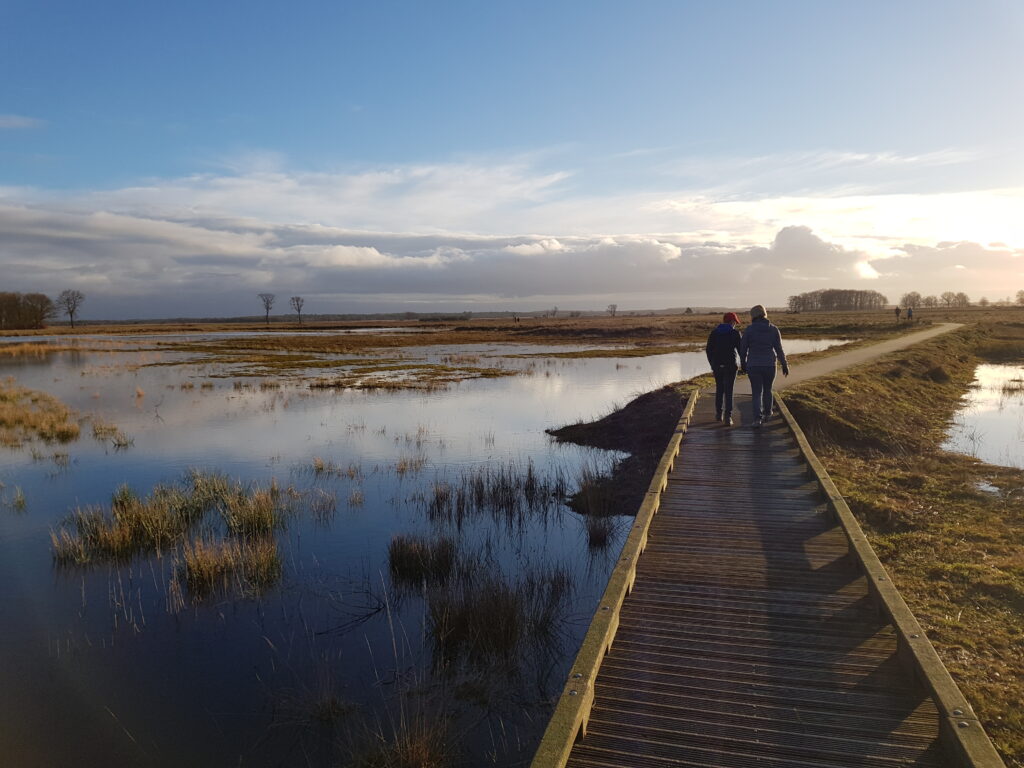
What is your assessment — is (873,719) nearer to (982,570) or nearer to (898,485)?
(982,570)

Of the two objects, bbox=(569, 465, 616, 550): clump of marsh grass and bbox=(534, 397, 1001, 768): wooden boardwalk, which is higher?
bbox=(534, 397, 1001, 768): wooden boardwalk

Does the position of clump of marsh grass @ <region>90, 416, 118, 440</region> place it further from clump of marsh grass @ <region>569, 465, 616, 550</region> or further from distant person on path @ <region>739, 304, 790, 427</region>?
distant person on path @ <region>739, 304, 790, 427</region>

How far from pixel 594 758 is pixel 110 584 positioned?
28.9ft

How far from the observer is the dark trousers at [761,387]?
1334 cm

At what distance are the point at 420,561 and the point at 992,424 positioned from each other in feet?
65.6

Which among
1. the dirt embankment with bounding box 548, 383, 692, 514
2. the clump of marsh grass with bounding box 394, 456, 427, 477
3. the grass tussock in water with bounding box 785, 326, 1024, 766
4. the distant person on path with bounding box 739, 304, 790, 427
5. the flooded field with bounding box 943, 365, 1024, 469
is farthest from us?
the flooded field with bounding box 943, 365, 1024, 469

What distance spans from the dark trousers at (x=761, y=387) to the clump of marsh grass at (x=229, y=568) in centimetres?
958

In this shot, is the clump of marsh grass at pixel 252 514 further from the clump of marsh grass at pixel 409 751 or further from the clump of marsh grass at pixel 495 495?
the clump of marsh grass at pixel 409 751

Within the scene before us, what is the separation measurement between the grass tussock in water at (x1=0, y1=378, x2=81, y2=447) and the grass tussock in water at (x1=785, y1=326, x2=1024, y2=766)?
74.0 ft

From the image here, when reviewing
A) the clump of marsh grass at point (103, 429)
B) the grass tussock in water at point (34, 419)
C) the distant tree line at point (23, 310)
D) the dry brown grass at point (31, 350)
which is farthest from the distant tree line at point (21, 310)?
the clump of marsh grass at point (103, 429)

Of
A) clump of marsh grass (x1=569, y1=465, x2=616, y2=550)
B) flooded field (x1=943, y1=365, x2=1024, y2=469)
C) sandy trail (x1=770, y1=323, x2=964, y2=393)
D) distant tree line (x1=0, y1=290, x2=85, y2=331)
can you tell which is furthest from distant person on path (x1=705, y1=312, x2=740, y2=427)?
distant tree line (x1=0, y1=290, x2=85, y2=331)

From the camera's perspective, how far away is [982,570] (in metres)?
8.85

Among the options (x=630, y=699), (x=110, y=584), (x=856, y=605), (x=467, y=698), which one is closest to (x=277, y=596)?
(x=110, y=584)

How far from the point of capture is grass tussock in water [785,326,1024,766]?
6570 millimetres
